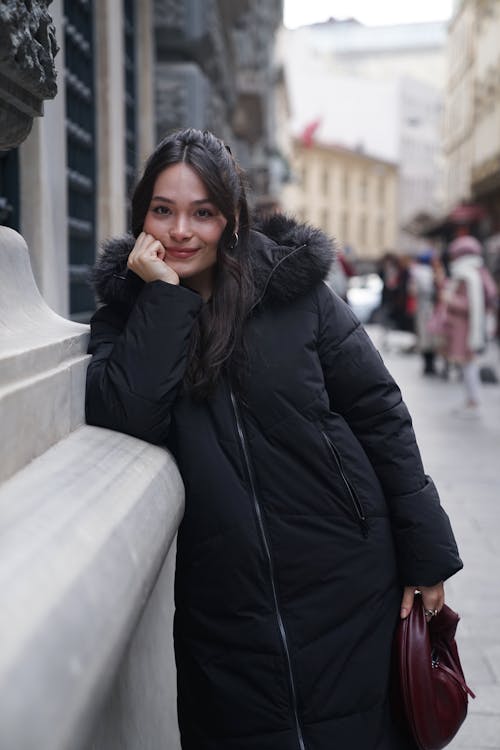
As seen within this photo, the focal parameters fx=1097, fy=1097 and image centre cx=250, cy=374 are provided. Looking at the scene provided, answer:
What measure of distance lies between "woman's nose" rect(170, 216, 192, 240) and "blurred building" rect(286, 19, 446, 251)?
6038cm

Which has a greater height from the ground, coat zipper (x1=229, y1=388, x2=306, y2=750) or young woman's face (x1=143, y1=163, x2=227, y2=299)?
young woman's face (x1=143, y1=163, x2=227, y2=299)

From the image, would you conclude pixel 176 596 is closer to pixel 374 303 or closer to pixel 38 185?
pixel 38 185

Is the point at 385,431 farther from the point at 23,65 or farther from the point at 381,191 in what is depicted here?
the point at 381,191

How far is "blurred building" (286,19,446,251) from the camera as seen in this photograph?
68.5 metres

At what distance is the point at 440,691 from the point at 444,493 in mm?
4471

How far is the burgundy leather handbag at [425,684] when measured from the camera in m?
2.46

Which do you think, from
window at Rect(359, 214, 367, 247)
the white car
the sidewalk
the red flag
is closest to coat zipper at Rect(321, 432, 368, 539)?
the sidewalk

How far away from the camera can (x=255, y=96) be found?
1556 cm

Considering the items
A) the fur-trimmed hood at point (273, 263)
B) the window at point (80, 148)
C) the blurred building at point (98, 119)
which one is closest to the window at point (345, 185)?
the blurred building at point (98, 119)

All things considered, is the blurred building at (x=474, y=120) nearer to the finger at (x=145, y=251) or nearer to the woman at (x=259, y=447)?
the woman at (x=259, y=447)

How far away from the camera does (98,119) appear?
6395mm

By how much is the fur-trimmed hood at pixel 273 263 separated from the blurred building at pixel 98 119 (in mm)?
593

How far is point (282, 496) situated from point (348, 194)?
66.9 meters

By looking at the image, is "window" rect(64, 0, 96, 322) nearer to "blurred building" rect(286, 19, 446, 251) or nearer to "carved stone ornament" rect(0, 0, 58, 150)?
"carved stone ornament" rect(0, 0, 58, 150)
